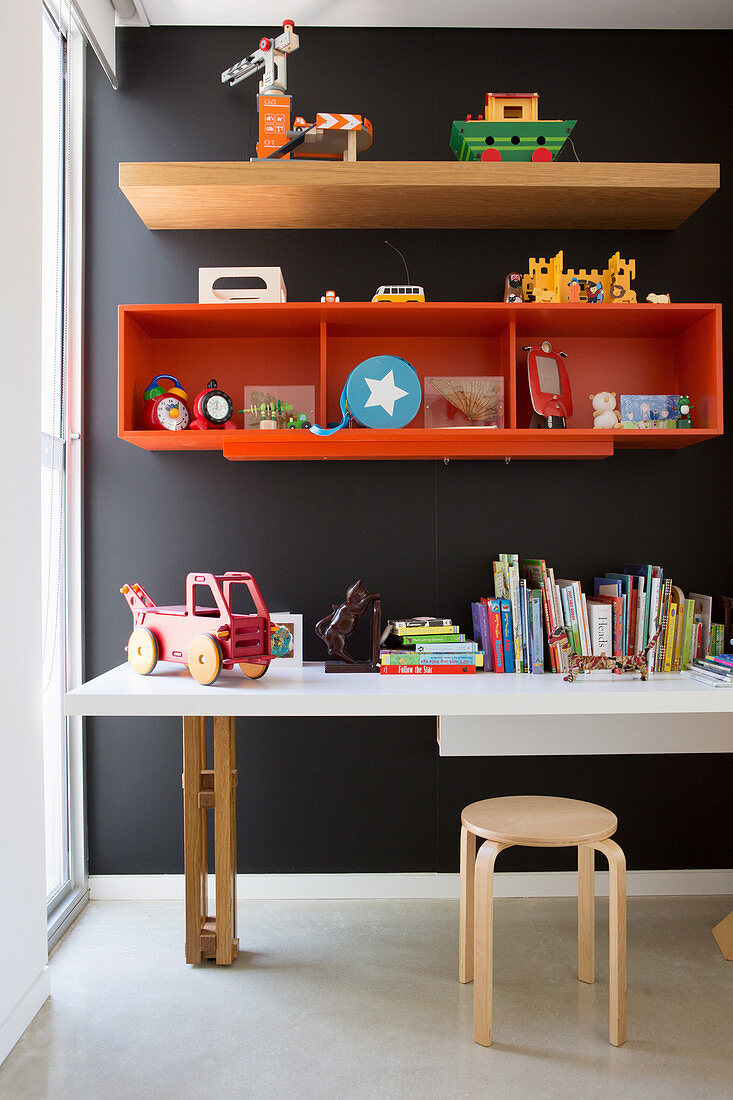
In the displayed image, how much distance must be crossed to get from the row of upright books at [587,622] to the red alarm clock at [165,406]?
3.47 feet

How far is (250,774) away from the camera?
2600 mm

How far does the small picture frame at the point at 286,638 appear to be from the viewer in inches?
96.7

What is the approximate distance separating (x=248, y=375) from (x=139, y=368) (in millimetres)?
339

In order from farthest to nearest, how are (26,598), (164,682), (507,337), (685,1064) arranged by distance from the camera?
(507,337), (164,682), (26,598), (685,1064)

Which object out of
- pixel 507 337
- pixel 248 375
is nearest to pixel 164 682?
pixel 248 375

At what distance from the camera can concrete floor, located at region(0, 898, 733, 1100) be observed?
1.71 m

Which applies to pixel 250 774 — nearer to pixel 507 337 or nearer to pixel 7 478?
pixel 7 478

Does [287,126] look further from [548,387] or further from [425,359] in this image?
[548,387]

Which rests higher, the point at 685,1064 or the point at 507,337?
the point at 507,337

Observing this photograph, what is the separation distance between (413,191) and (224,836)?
74.1 inches

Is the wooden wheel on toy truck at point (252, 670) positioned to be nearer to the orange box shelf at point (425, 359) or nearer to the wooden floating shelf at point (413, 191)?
the orange box shelf at point (425, 359)

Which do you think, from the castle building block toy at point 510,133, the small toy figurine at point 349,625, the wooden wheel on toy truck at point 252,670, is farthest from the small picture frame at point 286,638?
the castle building block toy at point 510,133

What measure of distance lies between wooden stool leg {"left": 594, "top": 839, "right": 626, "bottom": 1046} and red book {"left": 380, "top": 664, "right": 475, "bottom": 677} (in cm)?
62

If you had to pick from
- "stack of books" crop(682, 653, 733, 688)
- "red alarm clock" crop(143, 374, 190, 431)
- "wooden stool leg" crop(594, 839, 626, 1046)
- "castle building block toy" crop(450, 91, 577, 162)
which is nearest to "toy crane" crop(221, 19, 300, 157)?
"castle building block toy" crop(450, 91, 577, 162)
